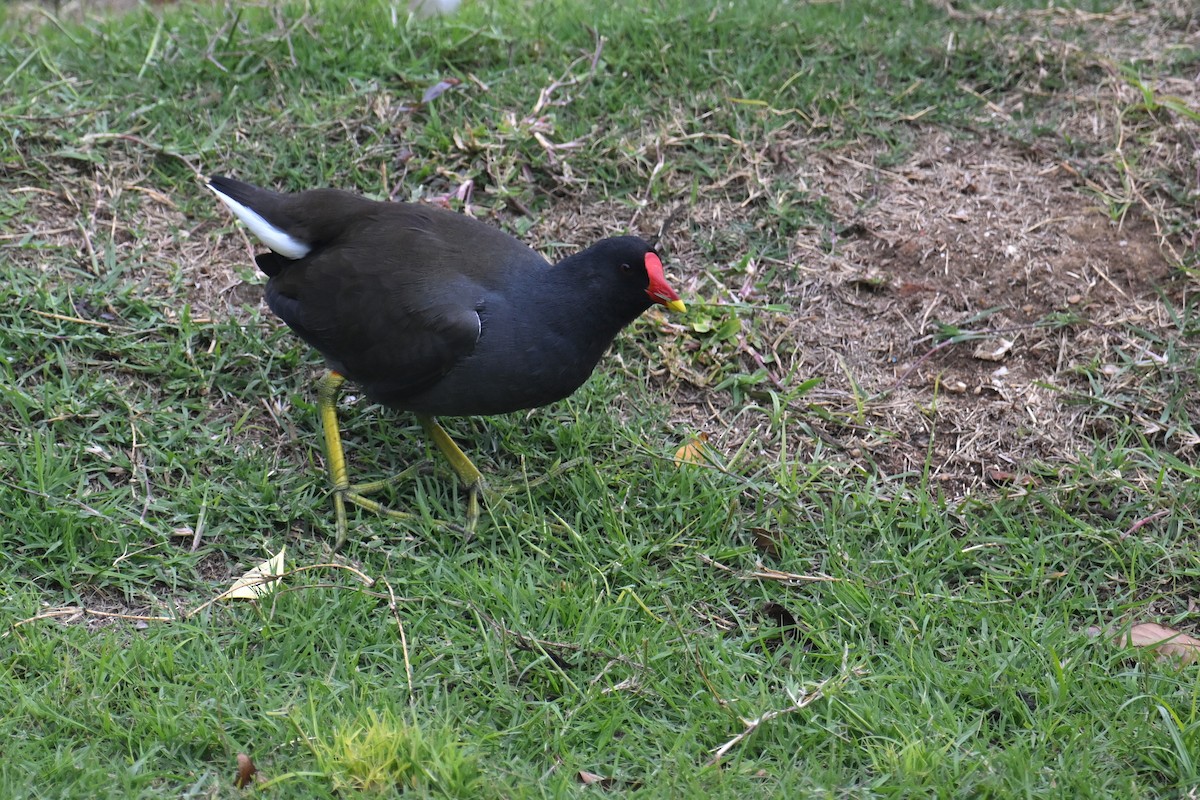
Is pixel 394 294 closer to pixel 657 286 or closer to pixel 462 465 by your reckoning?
pixel 462 465

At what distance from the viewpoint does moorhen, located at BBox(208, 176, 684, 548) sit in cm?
369

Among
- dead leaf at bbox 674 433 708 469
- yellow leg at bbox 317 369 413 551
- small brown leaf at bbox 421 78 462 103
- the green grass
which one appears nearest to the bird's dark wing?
yellow leg at bbox 317 369 413 551

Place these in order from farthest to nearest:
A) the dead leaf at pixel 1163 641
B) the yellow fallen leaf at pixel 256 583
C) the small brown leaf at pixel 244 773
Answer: the yellow fallen leaf at pixel 256 583
the dead leaf at pixel 1163 641
the small brown leaf at pixel 244 773

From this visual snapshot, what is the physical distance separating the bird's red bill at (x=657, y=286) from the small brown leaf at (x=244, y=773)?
1.80 m

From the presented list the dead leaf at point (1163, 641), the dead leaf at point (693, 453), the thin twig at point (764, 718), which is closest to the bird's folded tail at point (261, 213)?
the dead leaf at point (693, 453)

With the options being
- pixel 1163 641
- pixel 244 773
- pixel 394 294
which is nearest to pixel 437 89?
pixel 394 294

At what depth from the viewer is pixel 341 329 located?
381 centimetres

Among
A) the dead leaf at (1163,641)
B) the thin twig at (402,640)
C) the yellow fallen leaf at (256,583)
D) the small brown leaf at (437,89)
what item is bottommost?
the dead leaf at (1163,641)

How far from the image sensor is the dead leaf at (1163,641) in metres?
3.34

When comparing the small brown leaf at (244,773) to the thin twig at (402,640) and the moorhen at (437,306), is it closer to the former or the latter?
the thin twig at (402,640)

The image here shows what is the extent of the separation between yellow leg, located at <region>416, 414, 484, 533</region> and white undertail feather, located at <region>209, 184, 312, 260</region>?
70 centimetres

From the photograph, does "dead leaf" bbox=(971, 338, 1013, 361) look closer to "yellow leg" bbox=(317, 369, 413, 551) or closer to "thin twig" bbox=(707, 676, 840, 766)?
"thin twig" bbox=(707, 676, 840, 766)

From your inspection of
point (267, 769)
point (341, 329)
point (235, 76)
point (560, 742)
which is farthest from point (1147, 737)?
point (235, 76)

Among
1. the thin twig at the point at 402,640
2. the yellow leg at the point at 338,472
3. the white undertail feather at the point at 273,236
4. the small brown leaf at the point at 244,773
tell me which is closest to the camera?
the small brown leaf at the point at 244,773
